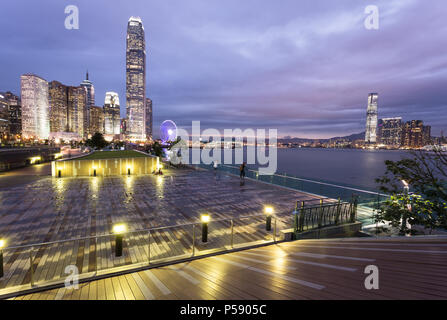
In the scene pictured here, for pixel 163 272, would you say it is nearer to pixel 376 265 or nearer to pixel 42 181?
pixel 376 265

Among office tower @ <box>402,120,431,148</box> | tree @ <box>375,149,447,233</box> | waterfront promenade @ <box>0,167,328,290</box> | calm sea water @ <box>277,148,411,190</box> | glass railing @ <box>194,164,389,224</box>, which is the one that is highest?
office tower @ <box>402,120,431,148</box>

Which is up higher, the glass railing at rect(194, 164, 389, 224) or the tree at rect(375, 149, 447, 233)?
the tree at rect(375, 149, 447, 233)

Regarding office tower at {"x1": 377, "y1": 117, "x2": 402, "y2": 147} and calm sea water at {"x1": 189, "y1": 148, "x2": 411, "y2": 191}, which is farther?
office tower at {"x1": 377, "y1": 117, "x2": 402, "y2": 147}

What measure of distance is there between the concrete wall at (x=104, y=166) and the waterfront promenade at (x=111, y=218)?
275 cm

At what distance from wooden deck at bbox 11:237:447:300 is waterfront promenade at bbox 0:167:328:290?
3.30ft

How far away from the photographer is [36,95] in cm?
18938

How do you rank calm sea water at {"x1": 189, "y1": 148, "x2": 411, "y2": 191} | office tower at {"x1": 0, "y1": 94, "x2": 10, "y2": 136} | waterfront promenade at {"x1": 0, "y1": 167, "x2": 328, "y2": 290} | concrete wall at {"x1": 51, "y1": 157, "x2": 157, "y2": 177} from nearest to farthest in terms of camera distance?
waterfront promenade at {"x1": 0, "y1": 167, "x2": 328, "y2": 290}, concrete wall at {"x1": 51, "y1": 157, "x2": 157, "y2": 177}, calm sea water at {"x1": 189, "y1": 148, "x2": 411, "y2": 191}, office tower at {"x1": 0, "y1": 94, "x2": 10, "y2": 136}

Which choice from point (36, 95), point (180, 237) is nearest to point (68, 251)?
point (180, 237)

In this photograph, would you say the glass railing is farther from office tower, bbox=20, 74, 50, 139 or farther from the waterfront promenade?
office tower, bbox=20, 74, 50, 139

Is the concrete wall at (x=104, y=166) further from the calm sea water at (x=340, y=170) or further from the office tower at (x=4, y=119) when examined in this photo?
the office tower at (x=4, y=119)

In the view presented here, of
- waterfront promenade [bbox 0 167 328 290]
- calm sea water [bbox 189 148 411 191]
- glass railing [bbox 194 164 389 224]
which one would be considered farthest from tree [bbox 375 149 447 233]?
calm sea water [bbox 189 148 411 191]

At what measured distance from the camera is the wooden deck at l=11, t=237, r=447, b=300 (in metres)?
3.34

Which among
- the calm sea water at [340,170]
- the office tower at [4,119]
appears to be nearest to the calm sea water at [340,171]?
the calm sea water at [340,170]
